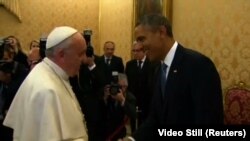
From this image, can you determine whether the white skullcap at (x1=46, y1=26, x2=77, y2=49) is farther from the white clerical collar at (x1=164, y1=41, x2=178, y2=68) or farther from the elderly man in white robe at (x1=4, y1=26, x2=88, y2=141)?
the white clerical collar at (x1=164, y1=41, x2=178, y2=68)

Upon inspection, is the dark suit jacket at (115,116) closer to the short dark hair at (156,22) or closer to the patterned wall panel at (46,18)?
the short dark hair at (156,22)

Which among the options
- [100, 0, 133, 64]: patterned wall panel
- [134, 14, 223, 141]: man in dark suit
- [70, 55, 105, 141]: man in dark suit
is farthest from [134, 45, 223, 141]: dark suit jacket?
[100, 0, 133, 64]: patterned wall panel

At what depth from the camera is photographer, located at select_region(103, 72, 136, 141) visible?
4.42 metres

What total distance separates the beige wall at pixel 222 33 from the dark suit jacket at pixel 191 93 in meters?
2.62

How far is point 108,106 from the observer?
4520 millimetres

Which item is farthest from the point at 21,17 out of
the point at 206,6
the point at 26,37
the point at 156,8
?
the point at 206,6

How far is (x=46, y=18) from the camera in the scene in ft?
33.5

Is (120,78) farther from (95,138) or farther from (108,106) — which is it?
(95,138)

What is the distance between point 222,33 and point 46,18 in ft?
18.4

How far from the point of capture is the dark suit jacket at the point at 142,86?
6.34 m

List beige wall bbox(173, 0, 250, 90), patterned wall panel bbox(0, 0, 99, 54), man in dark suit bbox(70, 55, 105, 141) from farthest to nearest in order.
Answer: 1. patterned wall panel bbox(0, 0, 99, 54)
2. beige wall bbox(173, 0, 250, 90)
3. man in dark suit bbox(70, 55, 105, 141)

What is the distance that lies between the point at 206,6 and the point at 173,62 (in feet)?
10.7

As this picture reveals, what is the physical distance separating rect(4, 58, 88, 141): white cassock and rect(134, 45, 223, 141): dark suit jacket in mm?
612

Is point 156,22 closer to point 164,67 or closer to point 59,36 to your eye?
point 164,67
